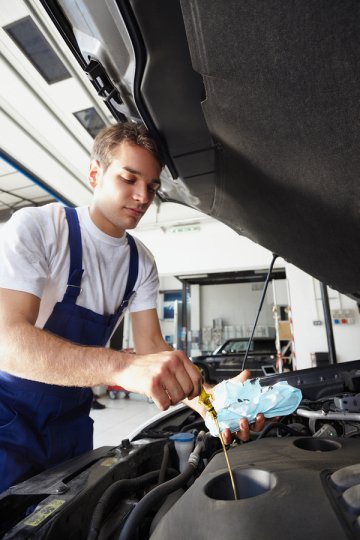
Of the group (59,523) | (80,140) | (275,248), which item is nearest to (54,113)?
(80,140)

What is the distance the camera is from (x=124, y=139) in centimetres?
100

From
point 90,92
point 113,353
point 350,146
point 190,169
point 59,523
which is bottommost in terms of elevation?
point 59,523

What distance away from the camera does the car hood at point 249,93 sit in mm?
486

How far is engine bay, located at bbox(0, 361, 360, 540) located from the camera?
0.38 m

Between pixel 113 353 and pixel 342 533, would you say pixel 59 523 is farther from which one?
pixel 342 533

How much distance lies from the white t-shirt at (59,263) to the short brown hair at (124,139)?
205 mm

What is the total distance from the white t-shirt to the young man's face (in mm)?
94

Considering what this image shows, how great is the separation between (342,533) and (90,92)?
2.92 meters

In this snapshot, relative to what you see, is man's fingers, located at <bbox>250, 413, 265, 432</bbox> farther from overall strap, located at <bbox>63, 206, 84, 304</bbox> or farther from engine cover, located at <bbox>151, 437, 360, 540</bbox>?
overall strap, located at <bbox>63, 206, 84, 304</bbox>

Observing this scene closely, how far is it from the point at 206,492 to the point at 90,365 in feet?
1.00

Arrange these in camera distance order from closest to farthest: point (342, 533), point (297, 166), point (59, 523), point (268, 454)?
1. point (342, 533)
2. point (59, 523)
3. point (268, 454)
4. point (297, 166)

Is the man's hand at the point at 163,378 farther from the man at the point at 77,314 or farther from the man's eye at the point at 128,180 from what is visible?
the man's eye at the point at 128,180

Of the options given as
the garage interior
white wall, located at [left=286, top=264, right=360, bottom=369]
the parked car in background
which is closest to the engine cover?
the garage interior

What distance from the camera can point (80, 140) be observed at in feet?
10.1
